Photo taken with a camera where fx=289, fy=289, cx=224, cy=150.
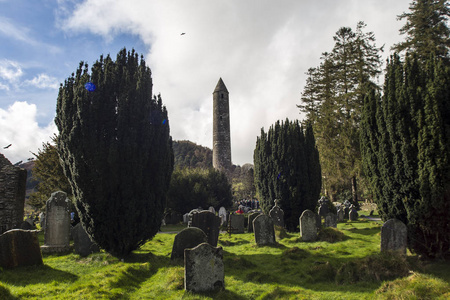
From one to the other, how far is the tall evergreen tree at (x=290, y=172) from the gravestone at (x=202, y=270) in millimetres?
9700

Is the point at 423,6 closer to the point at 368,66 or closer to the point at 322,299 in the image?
the point at 368,66

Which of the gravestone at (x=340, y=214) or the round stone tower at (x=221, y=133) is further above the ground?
the round stone tower at (x=221, y=133)

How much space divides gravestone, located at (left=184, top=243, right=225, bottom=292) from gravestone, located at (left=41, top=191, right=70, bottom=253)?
6.76 m

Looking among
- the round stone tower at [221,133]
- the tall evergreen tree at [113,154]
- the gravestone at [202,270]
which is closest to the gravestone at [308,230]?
the tall evergreen tree at [113,154]

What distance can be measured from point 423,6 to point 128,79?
22.4 meters

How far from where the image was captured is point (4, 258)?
288 inches

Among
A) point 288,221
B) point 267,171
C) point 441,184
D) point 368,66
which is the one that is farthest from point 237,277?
point 368,66

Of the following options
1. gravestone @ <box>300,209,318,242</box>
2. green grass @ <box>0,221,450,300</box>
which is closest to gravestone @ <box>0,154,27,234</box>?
green grass @ <box>0,221,450,300</box>

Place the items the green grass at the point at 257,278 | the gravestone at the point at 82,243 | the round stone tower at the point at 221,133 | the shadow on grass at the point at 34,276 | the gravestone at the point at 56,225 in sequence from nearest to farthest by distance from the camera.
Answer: the green grass at the point at 257,278 < the shadow on grass at the point at 34,276 < the gravestone at the point at 82,243 < the gravestone at the point at 56,225 < the round stone tower at the point at 221,133

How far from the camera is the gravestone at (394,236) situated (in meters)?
7.44

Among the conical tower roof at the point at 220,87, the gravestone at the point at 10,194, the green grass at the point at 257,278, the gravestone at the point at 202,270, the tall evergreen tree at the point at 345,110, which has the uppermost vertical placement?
the conical tower roof at the point at 220,87

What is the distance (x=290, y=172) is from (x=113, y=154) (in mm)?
9569

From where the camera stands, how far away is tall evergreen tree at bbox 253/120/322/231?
1502 centimetres

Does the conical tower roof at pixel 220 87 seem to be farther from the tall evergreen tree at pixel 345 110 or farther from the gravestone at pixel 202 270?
the gravestone at pixel 202 270
